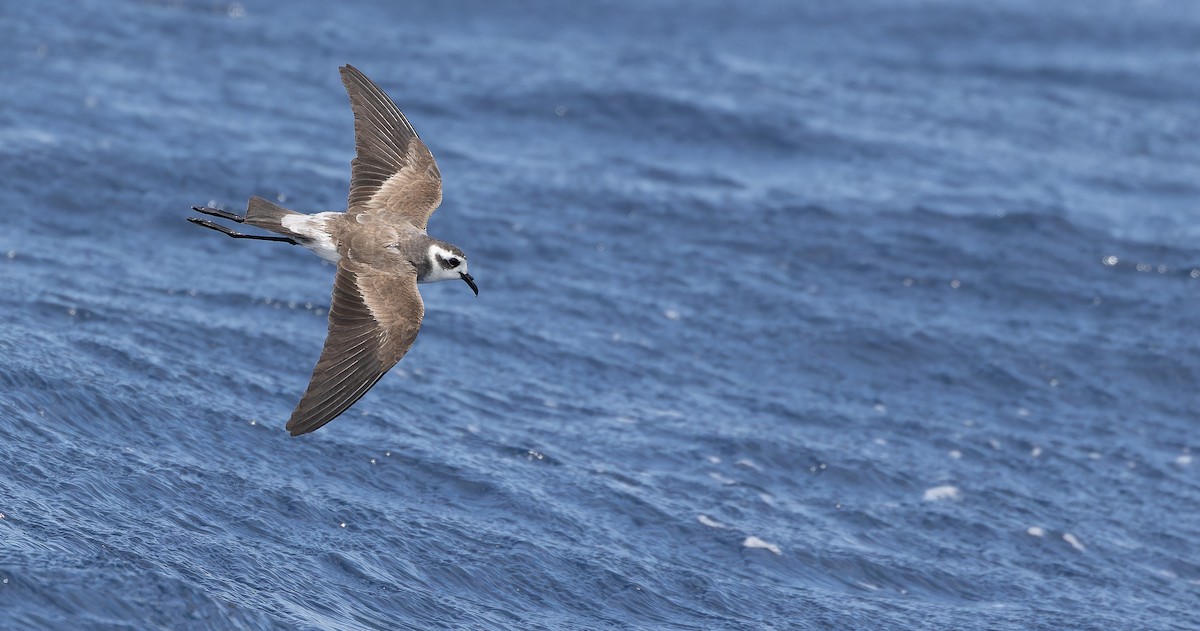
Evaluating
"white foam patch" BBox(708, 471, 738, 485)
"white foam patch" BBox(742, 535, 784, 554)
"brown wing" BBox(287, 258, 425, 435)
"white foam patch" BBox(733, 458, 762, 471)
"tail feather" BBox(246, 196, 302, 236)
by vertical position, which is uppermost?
"tail feather" BBox(246, 196, 302, 236)

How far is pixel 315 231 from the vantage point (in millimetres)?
9492

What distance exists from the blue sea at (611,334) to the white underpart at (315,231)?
1759 mm

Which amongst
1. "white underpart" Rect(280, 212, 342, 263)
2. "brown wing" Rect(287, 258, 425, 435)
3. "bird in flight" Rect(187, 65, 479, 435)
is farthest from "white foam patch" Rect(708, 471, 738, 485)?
"white underpart" Rect(280, 212, 342, 263)

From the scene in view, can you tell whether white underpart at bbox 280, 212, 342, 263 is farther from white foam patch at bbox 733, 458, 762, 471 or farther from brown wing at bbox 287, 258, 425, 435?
white foam patch at bbox 733, 458, 762, 471

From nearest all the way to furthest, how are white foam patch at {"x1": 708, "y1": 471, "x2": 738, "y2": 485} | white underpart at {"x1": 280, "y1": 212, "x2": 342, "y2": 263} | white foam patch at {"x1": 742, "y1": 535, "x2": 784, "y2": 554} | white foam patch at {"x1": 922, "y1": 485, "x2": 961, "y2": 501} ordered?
white underpart at {"x1": 280, "y1": 212, "x2": 342, "y2": 263} < white foam patch at {"x1": 742, "y1": 535, "x2": 784, "y2": 554} < white foam patch at {"x1": 708, "y1": 471, "x2": 738, "y2": 485} < white foam patch at {"x1": 922, "y1": 485, "x2": 961, "y2": 501}

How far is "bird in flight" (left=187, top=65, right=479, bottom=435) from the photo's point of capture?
8.59 meters

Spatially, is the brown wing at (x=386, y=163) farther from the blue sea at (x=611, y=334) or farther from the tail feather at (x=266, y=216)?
the blue sea at (x=611, y=334)

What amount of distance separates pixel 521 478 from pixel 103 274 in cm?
481

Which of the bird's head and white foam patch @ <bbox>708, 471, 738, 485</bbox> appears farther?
white foam patch @ <bbox>708, 471, 738, 485</bbox>

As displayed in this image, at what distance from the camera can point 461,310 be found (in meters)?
14.5

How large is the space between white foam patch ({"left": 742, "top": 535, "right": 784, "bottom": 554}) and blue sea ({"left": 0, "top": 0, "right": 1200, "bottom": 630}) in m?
0.10

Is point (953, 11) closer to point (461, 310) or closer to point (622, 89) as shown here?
point (622, 89)

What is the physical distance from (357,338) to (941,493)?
5843 mm

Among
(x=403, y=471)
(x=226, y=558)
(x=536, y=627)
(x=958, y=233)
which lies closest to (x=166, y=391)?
(x=403, y=471)
